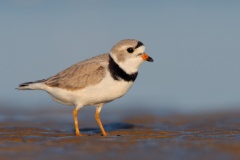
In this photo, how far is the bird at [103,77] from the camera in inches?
345

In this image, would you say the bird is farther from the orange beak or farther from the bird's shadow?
the bird's shadow

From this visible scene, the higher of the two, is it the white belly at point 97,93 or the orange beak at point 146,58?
the orange beak at point 146,58

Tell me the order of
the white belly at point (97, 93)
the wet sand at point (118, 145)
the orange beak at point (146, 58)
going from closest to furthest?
the wet sand at point (118, 145) → the white belly at point (97, 93) → the orange beak at point (146, 58)

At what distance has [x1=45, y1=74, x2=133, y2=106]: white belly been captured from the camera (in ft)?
28.7

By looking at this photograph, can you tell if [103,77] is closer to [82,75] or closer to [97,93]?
[97,93]

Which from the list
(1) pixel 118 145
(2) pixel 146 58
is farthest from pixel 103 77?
(1) pixel 118 145

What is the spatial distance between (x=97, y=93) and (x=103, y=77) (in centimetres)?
25

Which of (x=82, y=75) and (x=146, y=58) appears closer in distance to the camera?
(x=146, y=58)

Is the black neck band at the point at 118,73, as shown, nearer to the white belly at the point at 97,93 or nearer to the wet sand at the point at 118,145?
the white belly at the point at 97,93

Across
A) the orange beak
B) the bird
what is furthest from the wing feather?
the orange beak

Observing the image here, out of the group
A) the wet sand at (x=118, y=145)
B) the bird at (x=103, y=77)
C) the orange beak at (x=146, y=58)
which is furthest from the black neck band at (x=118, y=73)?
the wet sand at (x=118, y=145)

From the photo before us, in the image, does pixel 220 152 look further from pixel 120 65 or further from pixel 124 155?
pixel 120 65

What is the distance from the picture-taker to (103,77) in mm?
8750

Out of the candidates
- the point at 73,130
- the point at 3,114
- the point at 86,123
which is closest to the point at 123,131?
the point at 73,130
